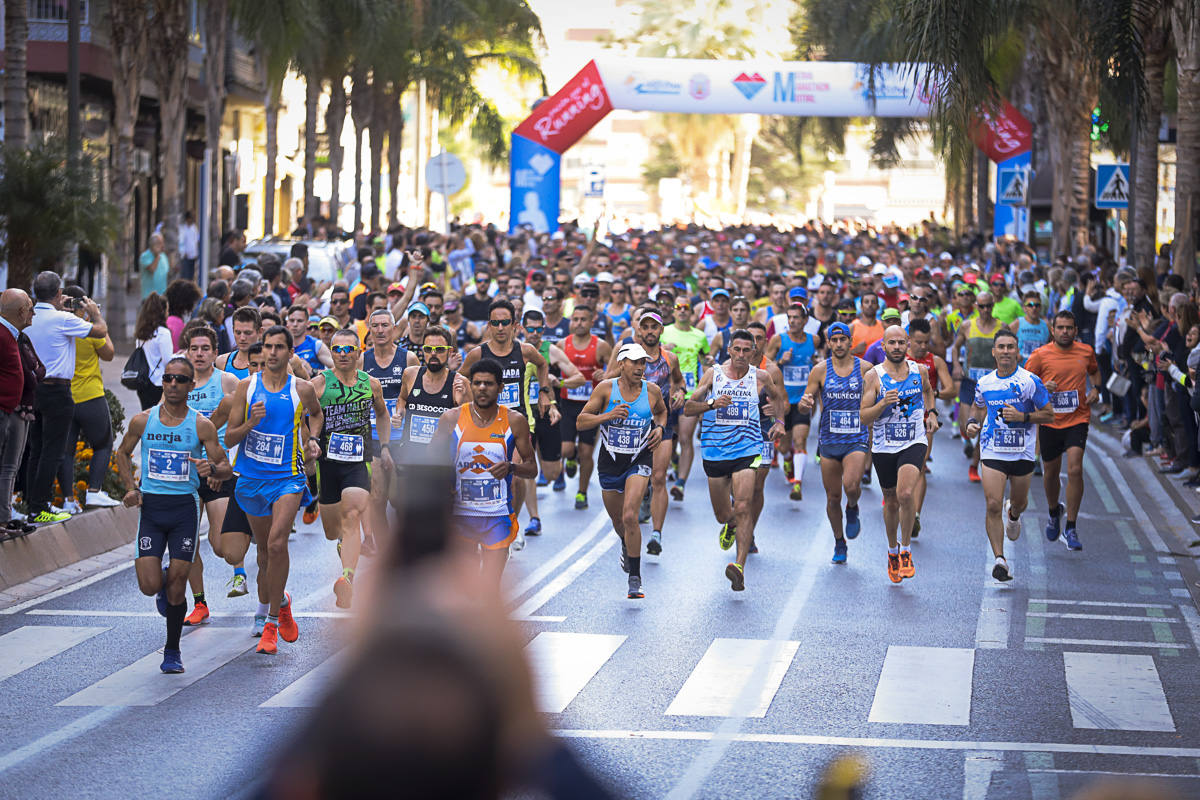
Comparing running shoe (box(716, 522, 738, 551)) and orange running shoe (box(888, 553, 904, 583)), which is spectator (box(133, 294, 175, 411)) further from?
orange running shoe (box(888, 553, 904, 583))

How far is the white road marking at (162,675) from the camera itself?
932 cm

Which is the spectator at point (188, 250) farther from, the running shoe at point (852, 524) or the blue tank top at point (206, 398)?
the blue tank top at point (206, 398)

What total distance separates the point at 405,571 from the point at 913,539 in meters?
11.9

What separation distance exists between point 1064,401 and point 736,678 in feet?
19.8

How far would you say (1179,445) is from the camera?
1825 cm

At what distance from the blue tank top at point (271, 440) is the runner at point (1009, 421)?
5.29 m

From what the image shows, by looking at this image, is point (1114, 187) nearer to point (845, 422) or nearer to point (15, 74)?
point (845, 422)

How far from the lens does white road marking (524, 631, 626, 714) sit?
935 cm

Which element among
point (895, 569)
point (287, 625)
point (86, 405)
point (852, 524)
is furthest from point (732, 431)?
point (86, 405)

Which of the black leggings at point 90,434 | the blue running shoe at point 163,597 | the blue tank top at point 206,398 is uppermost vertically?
the blue tank top at point 206,398

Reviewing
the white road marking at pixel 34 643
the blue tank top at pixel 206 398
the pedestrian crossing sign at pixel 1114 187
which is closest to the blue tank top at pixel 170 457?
the white road marking at pixel 34 643

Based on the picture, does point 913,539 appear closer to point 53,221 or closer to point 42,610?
point 42,610

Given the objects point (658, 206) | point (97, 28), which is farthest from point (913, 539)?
point (658, 206)

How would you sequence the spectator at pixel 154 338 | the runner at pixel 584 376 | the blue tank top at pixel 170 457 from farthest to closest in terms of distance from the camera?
1. the runner at pixel 584 376
2. the spectator at pixel 154 338
3. the blue tank top at pixel 170 457
